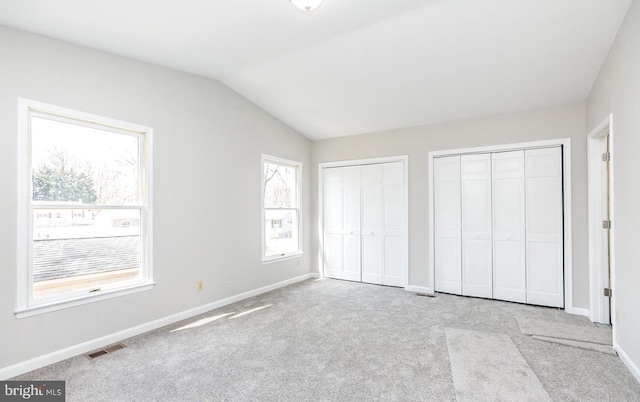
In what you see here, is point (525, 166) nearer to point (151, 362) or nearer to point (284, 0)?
point (284, 0)

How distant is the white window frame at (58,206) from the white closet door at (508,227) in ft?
14.0

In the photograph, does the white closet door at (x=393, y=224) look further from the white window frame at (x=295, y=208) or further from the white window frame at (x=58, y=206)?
the white window frame at (x=58, y=206)

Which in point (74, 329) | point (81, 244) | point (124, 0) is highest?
point (124, 0)

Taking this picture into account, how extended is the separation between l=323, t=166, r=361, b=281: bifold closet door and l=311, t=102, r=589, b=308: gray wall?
0.23 m

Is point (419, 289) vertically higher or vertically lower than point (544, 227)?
lower

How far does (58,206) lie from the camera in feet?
9.24

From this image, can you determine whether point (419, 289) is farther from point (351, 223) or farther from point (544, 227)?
point (544, 227)

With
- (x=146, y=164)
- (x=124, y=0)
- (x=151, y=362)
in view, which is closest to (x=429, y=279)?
(x=151, y=362)

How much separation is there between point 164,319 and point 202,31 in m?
2.94

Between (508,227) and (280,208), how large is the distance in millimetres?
3318

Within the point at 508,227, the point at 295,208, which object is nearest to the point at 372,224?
the point at 295,208

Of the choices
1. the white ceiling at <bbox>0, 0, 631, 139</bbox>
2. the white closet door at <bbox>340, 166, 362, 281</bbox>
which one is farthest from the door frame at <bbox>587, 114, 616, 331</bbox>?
the white closet door at <bbox>340, 166, 362, 281</bbox>

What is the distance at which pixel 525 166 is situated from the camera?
13.9 feet

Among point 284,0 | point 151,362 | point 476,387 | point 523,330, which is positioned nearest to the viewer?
point 476,387
